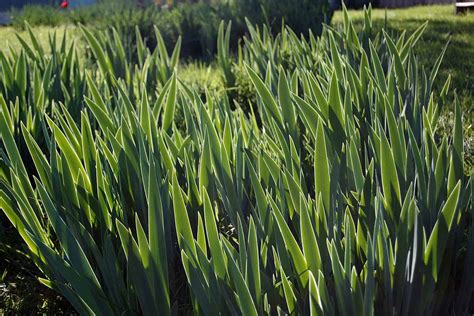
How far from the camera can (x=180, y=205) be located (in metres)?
1.17

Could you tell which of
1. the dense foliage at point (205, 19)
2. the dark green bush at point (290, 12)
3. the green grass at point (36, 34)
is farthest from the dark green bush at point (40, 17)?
the dark green bush at point (290, 12)

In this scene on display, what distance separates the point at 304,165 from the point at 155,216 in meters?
0.68

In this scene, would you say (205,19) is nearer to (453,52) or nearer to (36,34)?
(453,52)

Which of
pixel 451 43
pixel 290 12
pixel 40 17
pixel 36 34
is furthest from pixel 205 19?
pixel 40 17

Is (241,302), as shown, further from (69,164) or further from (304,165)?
(304,165)

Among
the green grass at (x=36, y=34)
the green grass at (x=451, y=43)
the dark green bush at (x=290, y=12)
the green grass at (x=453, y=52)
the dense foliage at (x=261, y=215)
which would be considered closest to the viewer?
the dense foliage at (x=261, y=215)

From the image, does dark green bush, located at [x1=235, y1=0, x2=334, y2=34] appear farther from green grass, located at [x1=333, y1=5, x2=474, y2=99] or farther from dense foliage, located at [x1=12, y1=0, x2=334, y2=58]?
green grass, located at [x1=333, y1=5, x2=474, y2=99]

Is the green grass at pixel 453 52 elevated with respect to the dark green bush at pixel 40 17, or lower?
lower

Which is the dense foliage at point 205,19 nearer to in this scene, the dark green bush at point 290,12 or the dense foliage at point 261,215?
the dark green bush at point 290,12

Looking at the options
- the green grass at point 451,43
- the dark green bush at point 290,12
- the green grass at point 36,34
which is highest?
the dark green bush at point 290,12

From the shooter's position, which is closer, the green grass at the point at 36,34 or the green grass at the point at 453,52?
the green grass at the point at 453,52

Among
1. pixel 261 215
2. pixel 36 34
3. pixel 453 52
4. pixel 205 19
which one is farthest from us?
pixel 36 34

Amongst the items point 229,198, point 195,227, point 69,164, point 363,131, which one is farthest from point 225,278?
point 363,131

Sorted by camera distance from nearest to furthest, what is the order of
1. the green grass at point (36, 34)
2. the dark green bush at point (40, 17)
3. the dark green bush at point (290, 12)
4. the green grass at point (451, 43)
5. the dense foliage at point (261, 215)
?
the dense foliage at point (261, 215) < the green grass at point (451, 43) < the dark green bush at point (290, 12) < the green grass at point (36, 34) < the dark green bush at point (40, 17)
